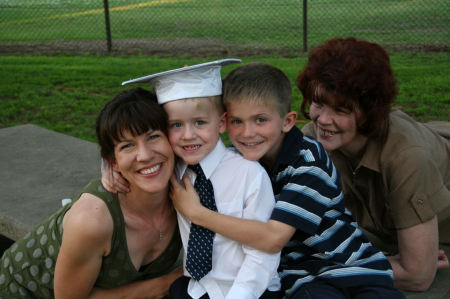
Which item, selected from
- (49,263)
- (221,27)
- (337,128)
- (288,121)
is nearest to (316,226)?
(288,121)

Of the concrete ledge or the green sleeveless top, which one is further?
the concrete ledge

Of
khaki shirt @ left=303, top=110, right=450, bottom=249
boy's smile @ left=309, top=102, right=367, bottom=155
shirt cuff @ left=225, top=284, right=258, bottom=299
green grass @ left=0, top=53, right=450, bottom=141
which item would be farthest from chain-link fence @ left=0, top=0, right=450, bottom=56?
shirt cuff @ left=225, top=284, right=258, bottom=299

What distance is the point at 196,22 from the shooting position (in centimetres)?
1603

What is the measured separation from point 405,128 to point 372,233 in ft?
2.71

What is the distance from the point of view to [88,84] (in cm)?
880

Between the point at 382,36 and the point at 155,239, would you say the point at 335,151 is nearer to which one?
the point at 155,239

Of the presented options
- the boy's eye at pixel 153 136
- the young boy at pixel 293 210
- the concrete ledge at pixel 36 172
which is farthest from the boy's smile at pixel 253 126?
the concrete ledge at pixel 36 172

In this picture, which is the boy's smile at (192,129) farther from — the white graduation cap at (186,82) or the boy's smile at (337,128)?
the boy's smile at (337,128)

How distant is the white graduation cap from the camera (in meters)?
2.30

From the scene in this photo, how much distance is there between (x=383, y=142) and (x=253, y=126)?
86 centimetres

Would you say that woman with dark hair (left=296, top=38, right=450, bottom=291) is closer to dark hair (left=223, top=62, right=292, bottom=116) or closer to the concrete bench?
the concrete bench

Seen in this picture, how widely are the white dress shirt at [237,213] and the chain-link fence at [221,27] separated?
8707 millimetres

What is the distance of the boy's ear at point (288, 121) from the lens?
2.44 metres

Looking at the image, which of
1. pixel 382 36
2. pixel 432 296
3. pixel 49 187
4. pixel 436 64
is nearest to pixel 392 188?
pixel 432 296
